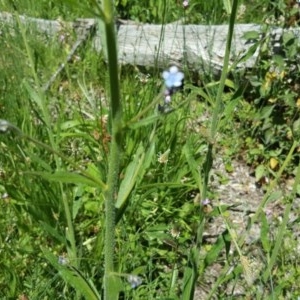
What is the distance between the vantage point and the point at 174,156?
8.68ft

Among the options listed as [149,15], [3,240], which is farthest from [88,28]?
[3,240]

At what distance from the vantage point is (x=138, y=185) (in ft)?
7.55

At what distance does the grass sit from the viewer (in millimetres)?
1668

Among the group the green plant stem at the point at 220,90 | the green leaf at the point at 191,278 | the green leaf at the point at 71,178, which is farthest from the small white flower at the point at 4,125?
the green leaf at the point at 191,278

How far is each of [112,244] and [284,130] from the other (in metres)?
1.93

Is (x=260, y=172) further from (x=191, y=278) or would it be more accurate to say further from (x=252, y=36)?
(x=191, y=278)

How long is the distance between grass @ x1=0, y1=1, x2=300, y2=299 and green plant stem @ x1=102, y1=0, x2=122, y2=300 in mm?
12

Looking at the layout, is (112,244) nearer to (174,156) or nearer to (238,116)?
(174,156)

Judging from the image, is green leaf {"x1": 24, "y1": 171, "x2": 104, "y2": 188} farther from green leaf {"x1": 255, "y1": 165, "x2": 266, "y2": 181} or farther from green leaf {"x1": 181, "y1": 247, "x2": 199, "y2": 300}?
green leaf {"x1": 255, "y1": 165, "x2": 266, "y2": 181}

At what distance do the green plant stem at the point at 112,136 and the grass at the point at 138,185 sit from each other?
1 centimetres

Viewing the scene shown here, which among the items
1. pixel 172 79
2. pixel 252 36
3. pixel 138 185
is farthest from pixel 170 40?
pixel 172 79

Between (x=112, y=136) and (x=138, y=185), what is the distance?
115 cm

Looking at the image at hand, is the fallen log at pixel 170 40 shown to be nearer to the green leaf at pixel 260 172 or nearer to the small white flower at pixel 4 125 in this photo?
the green leaf at pixel 260 172

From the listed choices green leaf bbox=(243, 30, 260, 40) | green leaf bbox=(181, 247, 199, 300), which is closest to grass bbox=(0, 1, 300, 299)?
green leaf bbox=(181, 247, 199, 300)
